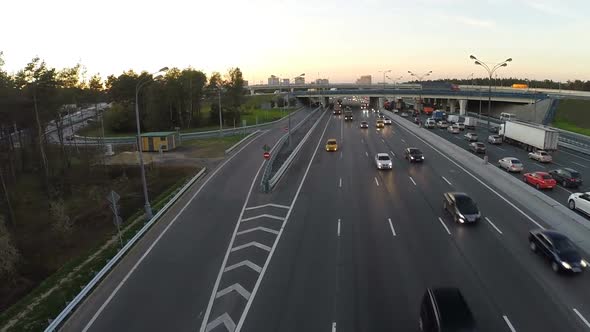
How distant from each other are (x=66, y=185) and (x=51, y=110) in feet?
27.9

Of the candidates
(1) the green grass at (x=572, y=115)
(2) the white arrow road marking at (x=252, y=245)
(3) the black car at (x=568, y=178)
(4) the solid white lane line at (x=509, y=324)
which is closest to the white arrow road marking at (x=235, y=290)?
(2) the white arrow road marking at (x=252, y=245)

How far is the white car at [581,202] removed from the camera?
24578mm

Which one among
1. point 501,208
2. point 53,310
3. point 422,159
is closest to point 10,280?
point 53,310

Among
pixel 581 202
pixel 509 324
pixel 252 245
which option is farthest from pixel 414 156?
pixel 509 324

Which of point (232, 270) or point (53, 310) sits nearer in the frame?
point (53, 310)

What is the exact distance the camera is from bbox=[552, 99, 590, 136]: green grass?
229 feet

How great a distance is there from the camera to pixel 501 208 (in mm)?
26406

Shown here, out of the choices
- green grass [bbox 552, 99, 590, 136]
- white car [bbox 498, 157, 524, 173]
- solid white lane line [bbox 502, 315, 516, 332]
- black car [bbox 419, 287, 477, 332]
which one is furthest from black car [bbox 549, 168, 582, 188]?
green grass [bbox 552, 99, 590, 136]

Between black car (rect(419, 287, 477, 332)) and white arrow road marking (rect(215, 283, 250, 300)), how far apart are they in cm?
692

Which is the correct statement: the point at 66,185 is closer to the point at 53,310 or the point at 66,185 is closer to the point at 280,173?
the point at 280,173

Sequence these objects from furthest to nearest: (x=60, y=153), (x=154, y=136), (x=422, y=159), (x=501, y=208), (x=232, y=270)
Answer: (x=60, y=153), (x=154, y=136), (x=422, y=159), (x=501, y=208), (x=232, y=270)

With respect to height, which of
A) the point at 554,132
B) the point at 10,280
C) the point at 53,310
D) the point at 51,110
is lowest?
the point at 10,280

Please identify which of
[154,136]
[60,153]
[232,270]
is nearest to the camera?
[232,270]

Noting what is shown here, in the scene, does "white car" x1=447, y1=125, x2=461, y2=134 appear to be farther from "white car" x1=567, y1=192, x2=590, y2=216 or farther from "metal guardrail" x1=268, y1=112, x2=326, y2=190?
"white car" x1=567, y1=192, x2=590, y2=216
